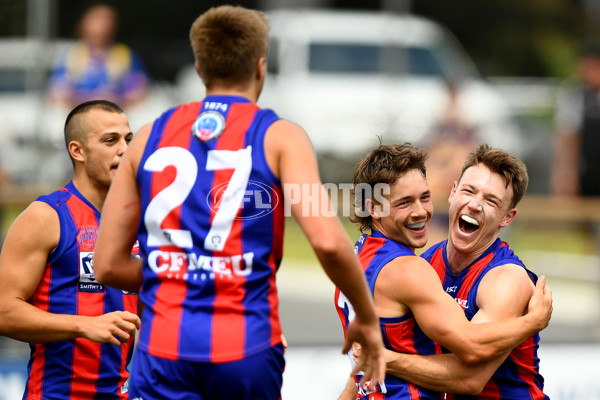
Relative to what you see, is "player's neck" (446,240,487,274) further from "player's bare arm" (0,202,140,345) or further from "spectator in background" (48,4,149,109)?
"spectator in background" (48,4,149,109)

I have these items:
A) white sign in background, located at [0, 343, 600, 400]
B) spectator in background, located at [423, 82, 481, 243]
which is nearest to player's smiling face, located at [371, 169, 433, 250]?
white sign in background, located at [0, 343, 600, 400]

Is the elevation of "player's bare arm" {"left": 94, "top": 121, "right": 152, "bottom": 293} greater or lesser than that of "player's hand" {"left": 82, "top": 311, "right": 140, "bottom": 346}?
greater

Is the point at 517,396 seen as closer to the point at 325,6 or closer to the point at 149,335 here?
the point at 149,335

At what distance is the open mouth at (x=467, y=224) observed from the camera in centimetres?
375

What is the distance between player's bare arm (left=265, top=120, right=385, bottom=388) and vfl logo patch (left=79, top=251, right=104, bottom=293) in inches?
47.4

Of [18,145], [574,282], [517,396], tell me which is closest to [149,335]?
[517,396]

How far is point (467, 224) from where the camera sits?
3846 millimetres

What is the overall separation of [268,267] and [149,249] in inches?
16.7

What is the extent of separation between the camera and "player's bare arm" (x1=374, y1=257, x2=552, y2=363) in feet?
11.2

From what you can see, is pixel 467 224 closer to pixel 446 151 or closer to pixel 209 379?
pixel 209 379

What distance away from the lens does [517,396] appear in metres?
3.67

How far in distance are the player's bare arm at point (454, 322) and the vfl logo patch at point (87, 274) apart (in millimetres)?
1336

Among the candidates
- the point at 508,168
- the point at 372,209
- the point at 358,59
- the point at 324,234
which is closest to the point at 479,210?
the point at 508,168

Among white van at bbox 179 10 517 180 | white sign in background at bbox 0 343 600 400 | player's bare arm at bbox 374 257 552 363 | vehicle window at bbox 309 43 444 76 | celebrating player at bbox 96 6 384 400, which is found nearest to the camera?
celebrating player at bbox 96 6 384 400
